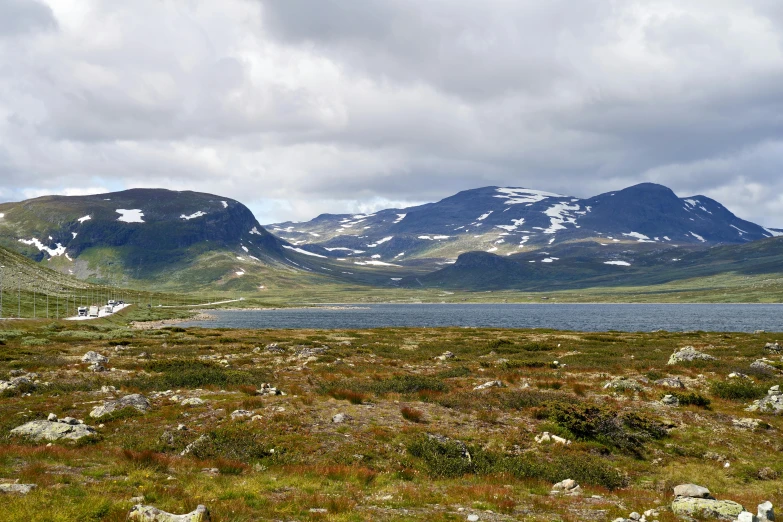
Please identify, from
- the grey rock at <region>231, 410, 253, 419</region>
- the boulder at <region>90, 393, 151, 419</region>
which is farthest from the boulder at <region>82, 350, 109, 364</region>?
the grey rock at <region>231, 410, 253, 419</region>

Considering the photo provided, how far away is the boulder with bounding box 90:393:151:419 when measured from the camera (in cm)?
2594

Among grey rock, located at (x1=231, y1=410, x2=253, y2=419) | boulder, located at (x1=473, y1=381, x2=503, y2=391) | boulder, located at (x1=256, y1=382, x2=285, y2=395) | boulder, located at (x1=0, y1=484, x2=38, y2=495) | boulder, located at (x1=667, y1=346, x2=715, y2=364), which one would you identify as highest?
boulder, located at (x1=0, y1=484, x2=38, y2=495)

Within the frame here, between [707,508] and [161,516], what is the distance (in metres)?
16.2

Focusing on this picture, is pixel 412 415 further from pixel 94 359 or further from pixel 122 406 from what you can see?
pixel 94 359

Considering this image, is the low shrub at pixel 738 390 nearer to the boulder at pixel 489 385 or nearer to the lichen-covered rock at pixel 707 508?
the boulder at pixel 489 385

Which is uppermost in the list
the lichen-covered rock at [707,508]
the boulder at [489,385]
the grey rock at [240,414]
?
the lichen-covered rock at [707,508]

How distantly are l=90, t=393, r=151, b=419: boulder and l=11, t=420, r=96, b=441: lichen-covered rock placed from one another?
253 centimetres

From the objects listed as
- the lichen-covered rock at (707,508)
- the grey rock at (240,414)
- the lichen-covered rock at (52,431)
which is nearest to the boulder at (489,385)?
the grey rock at (240,414)

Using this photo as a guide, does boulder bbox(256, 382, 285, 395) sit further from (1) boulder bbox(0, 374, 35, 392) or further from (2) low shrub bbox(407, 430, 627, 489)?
(1) boulder bbox(0, 374, 35, 392)

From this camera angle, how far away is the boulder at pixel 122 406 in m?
25.9

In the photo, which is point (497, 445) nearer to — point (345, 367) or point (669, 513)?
point (669, 513)

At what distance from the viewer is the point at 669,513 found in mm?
14656

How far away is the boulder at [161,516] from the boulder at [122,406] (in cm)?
1606

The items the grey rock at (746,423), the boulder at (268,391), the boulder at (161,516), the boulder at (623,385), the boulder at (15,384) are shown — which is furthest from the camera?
the boulder at (623,385)
